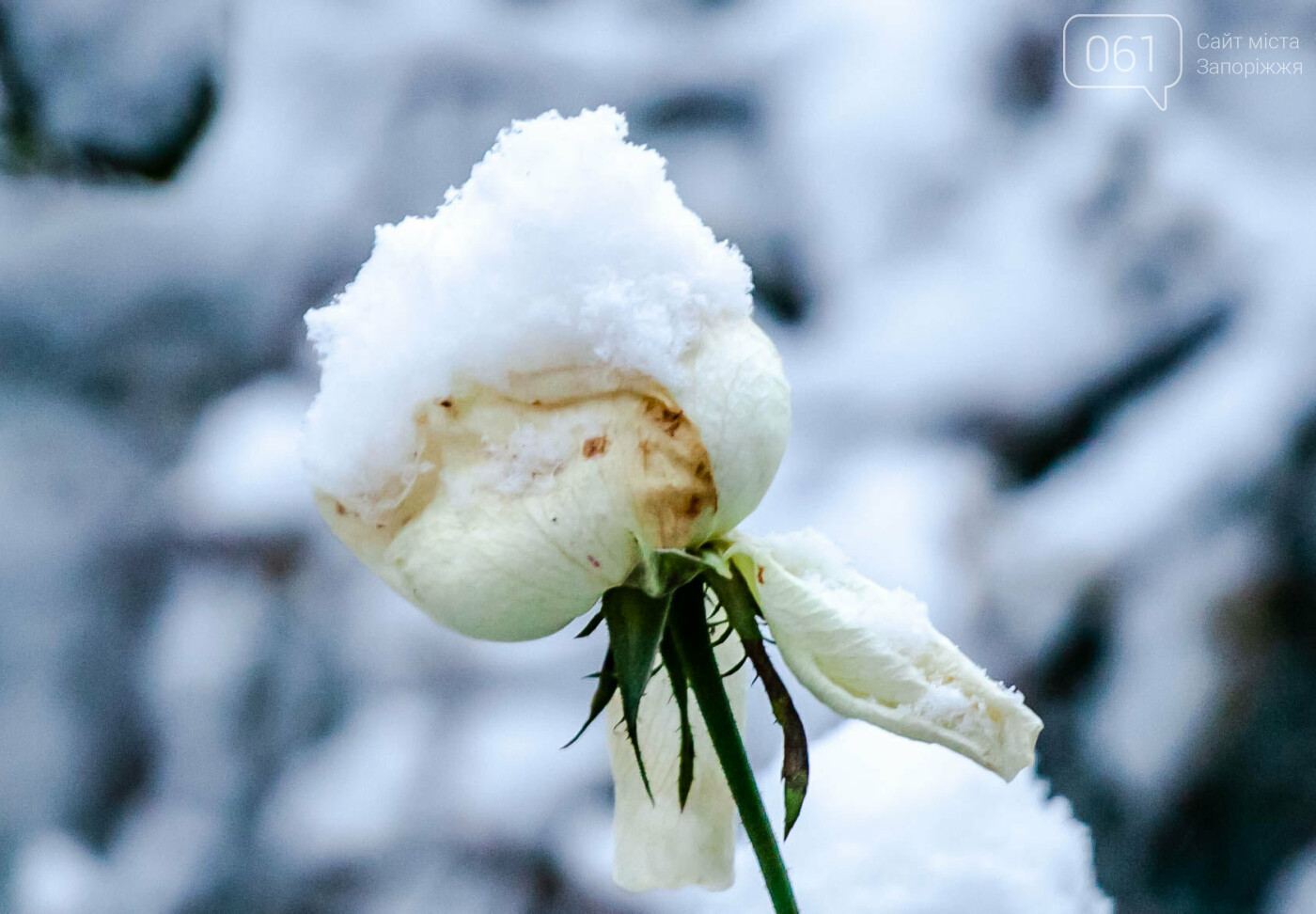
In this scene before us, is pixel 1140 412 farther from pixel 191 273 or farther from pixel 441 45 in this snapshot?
pixel 191 273

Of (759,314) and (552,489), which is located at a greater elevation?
(759,314)

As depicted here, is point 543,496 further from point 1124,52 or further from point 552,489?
point 1124,52

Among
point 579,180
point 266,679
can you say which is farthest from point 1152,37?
point 266,679

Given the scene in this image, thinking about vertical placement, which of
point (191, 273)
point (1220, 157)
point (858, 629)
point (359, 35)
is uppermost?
point (359, 35)

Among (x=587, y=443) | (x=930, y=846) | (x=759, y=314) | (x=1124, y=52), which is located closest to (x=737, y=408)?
(x=587, y=443)

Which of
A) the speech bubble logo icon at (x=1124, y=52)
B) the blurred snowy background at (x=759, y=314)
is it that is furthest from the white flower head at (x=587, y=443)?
the speech bubble logo icon at (x=1124, y=52)

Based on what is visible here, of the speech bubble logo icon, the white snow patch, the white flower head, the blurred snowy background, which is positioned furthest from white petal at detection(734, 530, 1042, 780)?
the speech bubble logo icon

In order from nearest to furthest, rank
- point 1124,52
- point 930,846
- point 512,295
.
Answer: point 512,295
point 930,846
point 1124,52
